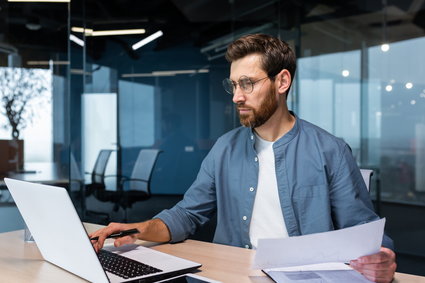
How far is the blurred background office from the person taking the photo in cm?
480

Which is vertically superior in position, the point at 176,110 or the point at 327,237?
the point at 176,110

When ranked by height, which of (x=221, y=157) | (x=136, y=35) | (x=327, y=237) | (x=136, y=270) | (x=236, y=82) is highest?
(x=136, y=35)

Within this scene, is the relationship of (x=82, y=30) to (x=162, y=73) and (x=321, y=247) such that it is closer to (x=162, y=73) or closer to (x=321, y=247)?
(x=162, y=73)

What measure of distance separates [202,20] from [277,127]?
4109 millimetres

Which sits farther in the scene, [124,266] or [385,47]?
[385,47]

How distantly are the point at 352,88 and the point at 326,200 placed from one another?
3553 millimetres

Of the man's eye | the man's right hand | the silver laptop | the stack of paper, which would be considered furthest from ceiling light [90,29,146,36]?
the stack of paper

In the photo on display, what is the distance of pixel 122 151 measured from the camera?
18.8 feet

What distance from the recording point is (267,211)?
1796 millimetres

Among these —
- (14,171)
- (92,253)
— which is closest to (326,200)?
(92,253)

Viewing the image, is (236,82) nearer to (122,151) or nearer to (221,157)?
(221,157)

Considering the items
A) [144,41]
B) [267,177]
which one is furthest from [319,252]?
[144,41]

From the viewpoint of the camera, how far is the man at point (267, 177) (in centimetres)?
173

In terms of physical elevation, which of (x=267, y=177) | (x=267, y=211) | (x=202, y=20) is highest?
(x=202, y=20)
